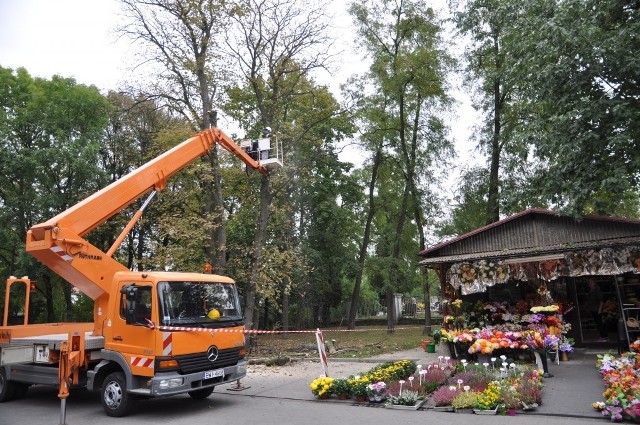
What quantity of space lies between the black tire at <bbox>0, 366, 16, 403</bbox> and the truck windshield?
16.5ft

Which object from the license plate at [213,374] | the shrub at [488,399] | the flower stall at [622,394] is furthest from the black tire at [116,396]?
the flower stall at [622,394]

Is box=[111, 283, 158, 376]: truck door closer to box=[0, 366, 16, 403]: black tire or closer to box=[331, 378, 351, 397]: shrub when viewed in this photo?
box=[0, 366, 16, 403]: black tire

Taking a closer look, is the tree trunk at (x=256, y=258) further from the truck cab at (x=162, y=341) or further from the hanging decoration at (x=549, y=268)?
A: the truck cab at (x=162, y=341)

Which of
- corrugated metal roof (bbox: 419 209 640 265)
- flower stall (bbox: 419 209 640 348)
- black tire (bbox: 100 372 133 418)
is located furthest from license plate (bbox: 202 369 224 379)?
corrugated metal roof (bbox: 419 209 640 265)

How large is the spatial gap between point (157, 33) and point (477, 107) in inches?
664

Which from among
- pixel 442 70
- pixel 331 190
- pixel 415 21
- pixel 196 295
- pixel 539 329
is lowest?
pixel 539 329

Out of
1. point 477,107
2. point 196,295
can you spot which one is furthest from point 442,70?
point 196,295

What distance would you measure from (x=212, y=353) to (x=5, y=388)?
17.7ft

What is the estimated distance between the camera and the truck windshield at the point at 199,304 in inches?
341

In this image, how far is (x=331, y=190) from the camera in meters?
31.1

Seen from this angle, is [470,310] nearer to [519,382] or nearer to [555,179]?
[555,179]

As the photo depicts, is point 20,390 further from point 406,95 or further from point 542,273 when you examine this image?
point 406,95

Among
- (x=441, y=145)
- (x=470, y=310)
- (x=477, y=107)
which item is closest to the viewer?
(x=470, y=310)

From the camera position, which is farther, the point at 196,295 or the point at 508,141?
the point at 508,141
